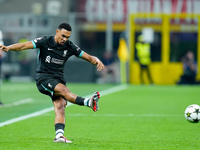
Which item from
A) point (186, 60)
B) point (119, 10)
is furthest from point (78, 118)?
point (119, 10)

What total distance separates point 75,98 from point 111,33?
21.2 m

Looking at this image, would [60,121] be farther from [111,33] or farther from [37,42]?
[111,33]

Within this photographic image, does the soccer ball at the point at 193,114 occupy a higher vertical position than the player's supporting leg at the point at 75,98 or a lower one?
lower

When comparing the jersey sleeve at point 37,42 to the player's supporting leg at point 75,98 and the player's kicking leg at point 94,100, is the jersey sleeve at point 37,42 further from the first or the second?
the player's kicking leg at point 94,100

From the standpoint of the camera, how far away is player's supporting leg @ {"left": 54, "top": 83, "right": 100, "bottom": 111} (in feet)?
24.5

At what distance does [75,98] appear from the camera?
773cm

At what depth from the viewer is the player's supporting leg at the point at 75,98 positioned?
7.45 m

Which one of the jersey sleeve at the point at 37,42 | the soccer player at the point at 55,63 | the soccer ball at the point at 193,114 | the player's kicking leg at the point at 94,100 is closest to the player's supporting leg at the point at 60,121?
the soccer player at the point at 55,63

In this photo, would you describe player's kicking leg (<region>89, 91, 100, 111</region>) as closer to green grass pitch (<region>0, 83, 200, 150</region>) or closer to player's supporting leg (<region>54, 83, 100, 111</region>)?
player's supporting leg (<region>54, 83, 100, 111</region>)

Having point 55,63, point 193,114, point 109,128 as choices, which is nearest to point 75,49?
point 55,63

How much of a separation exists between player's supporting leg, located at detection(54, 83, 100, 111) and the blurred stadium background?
1845cm

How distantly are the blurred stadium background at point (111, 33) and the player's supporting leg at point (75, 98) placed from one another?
1845 centimetres

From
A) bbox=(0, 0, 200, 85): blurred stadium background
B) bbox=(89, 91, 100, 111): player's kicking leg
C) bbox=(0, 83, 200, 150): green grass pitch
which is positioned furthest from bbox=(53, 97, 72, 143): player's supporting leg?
bbox=(0, 0, 200, 85): blurred stadium background

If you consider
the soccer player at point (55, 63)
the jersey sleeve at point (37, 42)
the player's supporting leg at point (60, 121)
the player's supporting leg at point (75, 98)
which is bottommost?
the player's supporting leg at point (60, 121)
